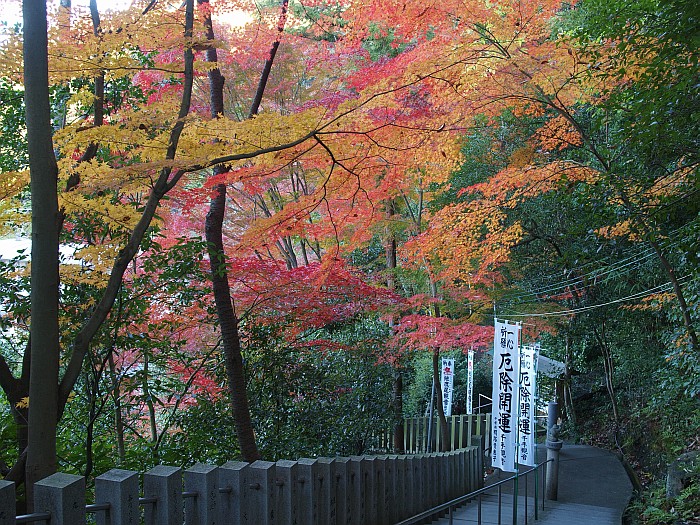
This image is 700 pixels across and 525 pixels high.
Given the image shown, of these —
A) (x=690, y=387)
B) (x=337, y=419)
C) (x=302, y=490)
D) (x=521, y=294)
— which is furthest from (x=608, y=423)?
(x=302, y=490)

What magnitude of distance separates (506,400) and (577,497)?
547 cm

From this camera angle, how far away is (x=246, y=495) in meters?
3.69

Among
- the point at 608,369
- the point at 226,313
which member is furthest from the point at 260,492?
the point at 608,369

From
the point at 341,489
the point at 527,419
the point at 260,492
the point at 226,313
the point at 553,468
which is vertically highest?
the point at 226,313

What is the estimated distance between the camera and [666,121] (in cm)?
621

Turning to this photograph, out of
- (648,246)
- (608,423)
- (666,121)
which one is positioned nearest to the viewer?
(666,121)

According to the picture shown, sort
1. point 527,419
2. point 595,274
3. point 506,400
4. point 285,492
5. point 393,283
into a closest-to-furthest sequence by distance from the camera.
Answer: point 285,492, point 506,400, point 527,419, point 595,274, point 393,283

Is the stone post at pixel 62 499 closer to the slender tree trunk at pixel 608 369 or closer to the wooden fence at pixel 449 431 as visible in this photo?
the wooden fence at pixel 449 431

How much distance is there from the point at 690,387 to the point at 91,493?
9249mm

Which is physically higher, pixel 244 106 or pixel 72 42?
pixel 244 106

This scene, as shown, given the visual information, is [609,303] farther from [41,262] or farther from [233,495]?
[41,262]

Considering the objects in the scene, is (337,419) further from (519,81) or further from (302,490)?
(519,81)

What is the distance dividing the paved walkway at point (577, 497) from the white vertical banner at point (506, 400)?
988 millimetres

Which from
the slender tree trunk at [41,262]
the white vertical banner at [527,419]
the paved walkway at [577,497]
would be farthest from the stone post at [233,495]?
the white vertical banner at [527,419]
